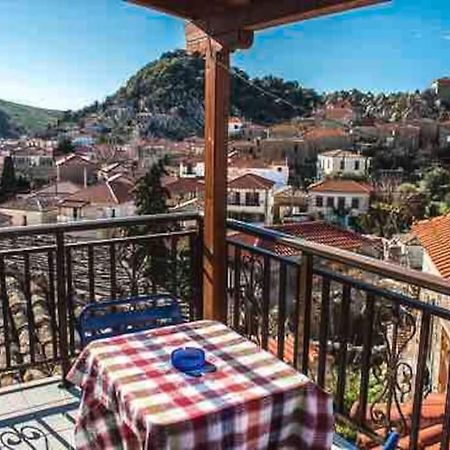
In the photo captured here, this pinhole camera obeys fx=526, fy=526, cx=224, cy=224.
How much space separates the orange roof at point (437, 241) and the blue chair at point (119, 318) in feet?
23.9

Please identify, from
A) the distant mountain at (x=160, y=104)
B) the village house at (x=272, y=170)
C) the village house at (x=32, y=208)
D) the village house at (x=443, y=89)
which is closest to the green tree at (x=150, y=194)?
the distant mountain at (x=160, y=104)

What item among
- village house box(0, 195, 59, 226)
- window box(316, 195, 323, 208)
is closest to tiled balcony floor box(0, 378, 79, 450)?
village house box(0, 195, 59, 226)

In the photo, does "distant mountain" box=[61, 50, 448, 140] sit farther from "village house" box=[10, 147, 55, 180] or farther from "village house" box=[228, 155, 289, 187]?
"village house" box=[228, 155, 289, 187]

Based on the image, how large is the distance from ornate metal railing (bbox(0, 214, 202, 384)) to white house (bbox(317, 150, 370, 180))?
25014 millimetres

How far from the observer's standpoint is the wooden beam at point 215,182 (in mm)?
3004

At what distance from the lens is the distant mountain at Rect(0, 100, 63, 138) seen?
29469 mm

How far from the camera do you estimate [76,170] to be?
31562mm

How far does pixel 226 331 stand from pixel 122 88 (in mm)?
34454

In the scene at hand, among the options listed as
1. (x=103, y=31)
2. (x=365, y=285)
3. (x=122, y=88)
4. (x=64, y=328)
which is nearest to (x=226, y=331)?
(x=365, y=285)

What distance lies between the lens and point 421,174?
74.2 feet

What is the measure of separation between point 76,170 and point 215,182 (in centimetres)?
2995

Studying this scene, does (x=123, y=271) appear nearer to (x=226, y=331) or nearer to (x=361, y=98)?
(x=226, y=331)

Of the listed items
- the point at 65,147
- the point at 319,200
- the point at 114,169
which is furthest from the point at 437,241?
the point at 65,147

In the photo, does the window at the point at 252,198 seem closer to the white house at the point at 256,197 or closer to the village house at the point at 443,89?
the white house at the point at 256,197
